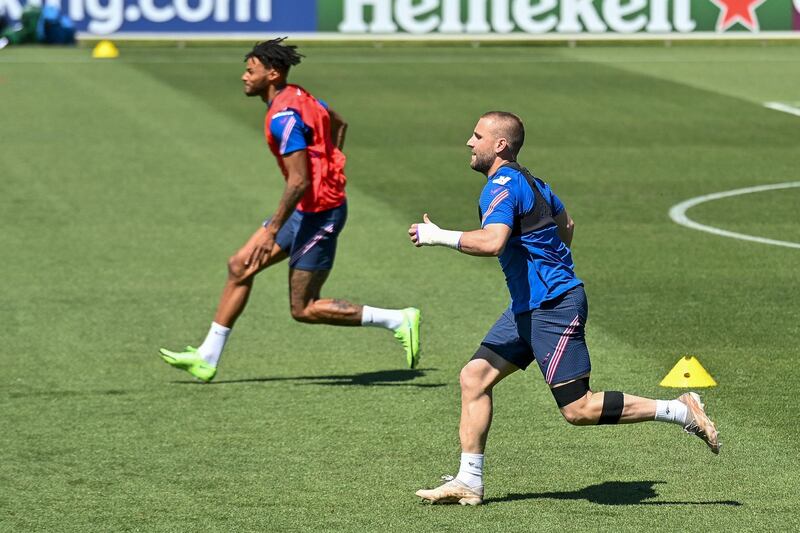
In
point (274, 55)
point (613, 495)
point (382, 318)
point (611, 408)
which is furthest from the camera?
point (382, 318)

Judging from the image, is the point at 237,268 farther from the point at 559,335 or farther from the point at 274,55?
the point at 559,335

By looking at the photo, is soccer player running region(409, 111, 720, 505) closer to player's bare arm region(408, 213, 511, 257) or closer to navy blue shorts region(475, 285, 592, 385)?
navy blue shorts region(475, 285, 592, 385)

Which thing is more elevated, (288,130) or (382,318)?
(288,130)

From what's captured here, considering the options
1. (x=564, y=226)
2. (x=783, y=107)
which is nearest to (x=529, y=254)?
(x=564, y=226)

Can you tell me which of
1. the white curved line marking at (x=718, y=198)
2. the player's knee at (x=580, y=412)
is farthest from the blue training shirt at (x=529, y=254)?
the white curved line marking at (x=718, y=198)

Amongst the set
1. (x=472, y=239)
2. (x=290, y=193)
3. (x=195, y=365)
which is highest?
(x=472, y=239)

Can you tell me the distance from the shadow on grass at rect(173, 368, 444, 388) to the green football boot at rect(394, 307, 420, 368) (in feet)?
0.39

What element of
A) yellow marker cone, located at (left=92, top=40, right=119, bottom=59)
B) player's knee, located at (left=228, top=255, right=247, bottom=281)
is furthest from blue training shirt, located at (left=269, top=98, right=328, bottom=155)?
yellow marker cone, located at (left=92, top=40, right=119, bottom=59)

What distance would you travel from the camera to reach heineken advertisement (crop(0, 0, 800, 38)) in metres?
34.9

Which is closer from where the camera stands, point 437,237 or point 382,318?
point 437,237

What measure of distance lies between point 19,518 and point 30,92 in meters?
20.6

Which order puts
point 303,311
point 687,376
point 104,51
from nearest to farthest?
point 687,376 → point 303,311 → point 104,51

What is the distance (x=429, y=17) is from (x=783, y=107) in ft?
35.7

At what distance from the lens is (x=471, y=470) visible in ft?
27.1
